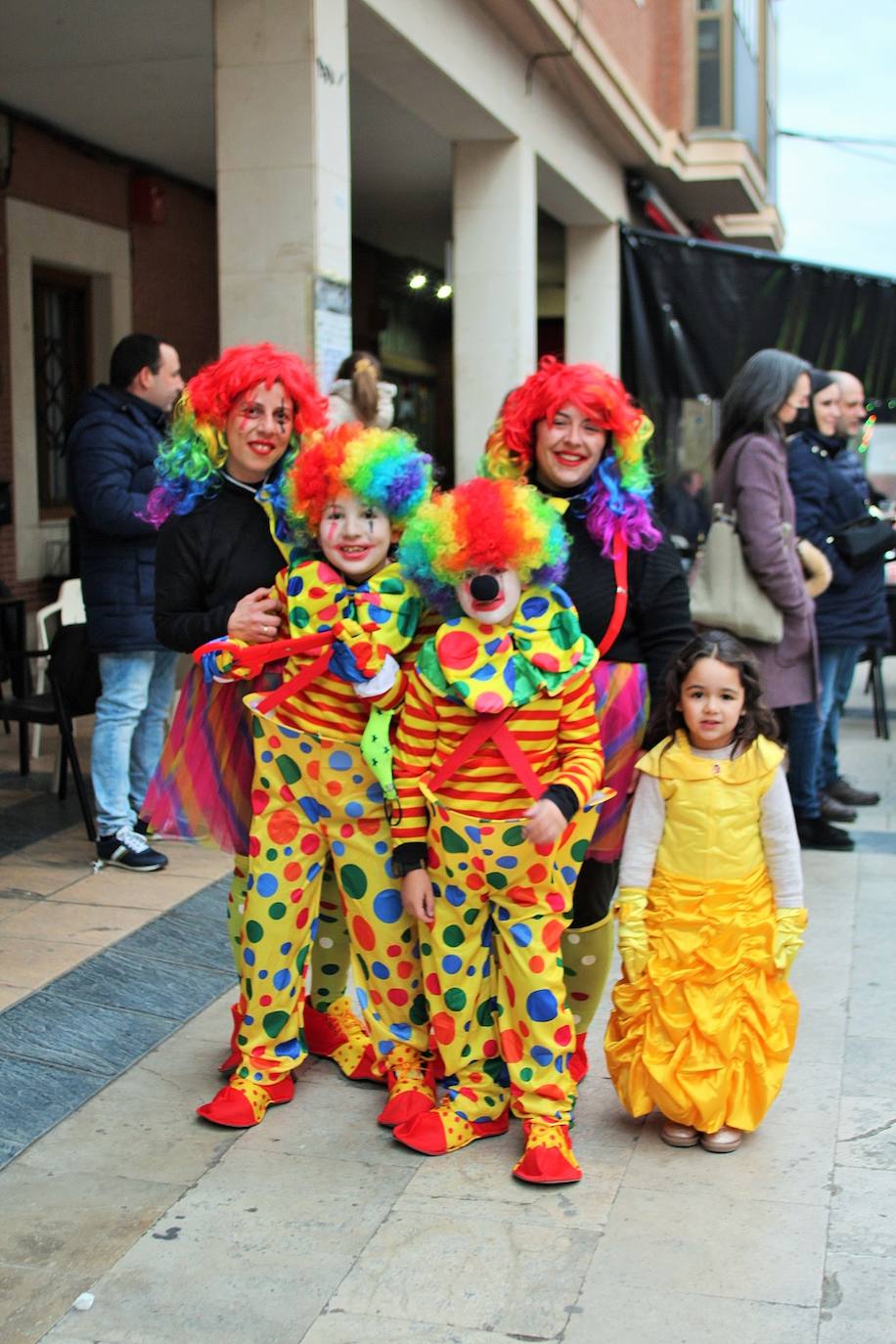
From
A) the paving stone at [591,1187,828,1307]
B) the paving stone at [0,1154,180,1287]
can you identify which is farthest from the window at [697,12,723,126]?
the paving stone at [0,1154,180,1287]

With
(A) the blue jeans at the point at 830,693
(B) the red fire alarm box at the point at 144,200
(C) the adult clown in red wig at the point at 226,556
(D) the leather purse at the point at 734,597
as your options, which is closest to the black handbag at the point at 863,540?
(A) the blue jeans at the point at 830,693

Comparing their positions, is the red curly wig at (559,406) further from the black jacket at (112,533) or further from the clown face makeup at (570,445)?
the black jacket at (112,533)

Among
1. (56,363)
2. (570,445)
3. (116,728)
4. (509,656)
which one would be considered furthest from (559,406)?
(56,363)

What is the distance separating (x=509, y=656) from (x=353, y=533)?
456 millimetres

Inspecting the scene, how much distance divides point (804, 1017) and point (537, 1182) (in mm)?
1385

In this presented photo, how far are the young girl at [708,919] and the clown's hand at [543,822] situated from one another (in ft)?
1.31

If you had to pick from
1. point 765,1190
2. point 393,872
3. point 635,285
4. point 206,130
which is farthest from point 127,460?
point 635,285

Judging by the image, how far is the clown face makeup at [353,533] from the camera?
11.2 ft

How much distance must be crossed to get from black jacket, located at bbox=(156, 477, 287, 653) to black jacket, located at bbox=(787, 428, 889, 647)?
3461 millimetres

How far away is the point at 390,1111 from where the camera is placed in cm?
363

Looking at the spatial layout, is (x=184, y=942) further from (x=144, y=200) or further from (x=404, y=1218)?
(x=144, y=200)

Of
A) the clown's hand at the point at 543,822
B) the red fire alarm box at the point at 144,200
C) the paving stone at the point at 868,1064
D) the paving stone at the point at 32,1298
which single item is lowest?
the paving stone at the point at 868,1064

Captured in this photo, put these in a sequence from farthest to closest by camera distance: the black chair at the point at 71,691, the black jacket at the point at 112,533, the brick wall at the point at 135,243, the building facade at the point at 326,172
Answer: the brick wall at the point at 135,243, the building facade at the point at 326,172, the black chair at the point at 71,691, the black jacket at the point at 112,533

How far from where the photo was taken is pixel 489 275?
1034cm
